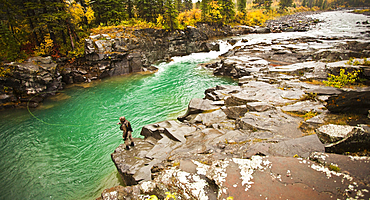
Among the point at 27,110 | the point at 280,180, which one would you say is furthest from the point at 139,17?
the point at 280,180

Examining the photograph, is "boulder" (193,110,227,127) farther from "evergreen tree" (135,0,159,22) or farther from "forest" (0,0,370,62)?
"evergreen tree" (135,0,159,22)

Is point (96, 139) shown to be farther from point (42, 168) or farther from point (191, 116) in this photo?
point (191, 116)

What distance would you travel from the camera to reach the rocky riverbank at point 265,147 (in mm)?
3966

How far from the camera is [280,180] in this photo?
4.17 m

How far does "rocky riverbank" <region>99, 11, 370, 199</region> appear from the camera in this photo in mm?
3966

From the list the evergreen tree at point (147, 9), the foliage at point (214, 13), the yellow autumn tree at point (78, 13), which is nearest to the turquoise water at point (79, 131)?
the yellow autumn tree at point (78, 13)

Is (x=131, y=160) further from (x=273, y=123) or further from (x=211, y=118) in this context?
(x=273, y=123)

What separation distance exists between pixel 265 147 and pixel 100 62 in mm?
25489

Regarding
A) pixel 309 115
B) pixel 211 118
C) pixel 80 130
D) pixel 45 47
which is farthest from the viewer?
pixel 45 47

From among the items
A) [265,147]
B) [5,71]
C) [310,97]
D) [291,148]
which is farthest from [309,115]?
[5,71]

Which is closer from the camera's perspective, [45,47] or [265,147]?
[265,147]

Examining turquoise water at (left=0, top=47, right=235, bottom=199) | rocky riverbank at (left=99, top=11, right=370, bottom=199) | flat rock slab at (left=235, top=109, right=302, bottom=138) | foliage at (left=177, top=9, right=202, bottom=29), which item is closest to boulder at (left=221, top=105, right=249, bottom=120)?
rocky riverbank at (left=99, top=11, right=370, bottom=199)

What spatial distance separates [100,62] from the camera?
976 inches

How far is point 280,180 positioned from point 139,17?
4024 cm
